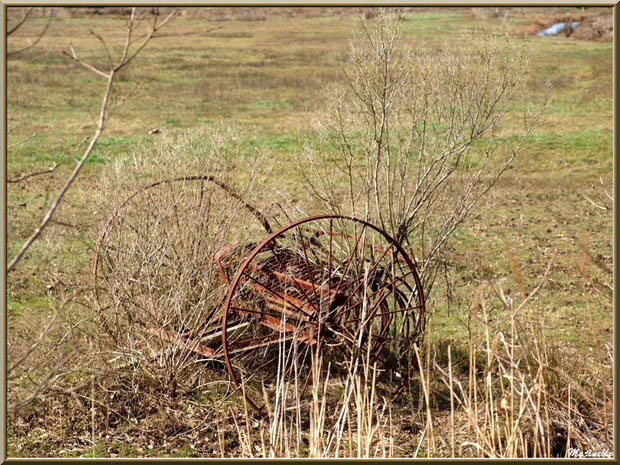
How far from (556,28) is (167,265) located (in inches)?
1553

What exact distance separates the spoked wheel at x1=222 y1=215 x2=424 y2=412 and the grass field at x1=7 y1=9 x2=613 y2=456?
726 millimetres

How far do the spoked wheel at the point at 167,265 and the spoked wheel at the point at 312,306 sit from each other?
0.24 m

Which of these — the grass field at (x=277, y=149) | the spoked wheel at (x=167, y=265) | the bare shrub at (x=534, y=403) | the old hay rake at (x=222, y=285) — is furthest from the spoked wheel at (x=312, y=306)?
the grass field at (x=277, y=149)

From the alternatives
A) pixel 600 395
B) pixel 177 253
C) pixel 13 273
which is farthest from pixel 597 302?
pixel 13 273

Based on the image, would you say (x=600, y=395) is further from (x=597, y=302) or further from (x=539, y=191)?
(x=539, y=191)

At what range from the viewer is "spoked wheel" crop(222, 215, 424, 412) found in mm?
5836

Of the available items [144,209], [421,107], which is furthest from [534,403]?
[144,209]

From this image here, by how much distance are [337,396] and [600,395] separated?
1.99 meters

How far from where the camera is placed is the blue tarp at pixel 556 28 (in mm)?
40050

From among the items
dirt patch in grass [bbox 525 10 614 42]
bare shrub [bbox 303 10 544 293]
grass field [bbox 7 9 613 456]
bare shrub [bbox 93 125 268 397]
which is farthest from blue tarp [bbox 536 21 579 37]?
bare shrub [bbox 93 125 268 397]

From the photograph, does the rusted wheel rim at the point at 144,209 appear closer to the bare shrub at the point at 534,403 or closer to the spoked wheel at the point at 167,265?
the spoked wheel at the point at 167,265

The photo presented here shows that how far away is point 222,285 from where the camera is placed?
6328 mm

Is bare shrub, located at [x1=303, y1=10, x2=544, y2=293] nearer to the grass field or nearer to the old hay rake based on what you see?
the old hay rake

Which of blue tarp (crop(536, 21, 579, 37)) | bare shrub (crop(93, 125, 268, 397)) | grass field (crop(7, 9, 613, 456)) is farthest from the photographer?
blue tarp (crop(536, 21, 579, 37))
